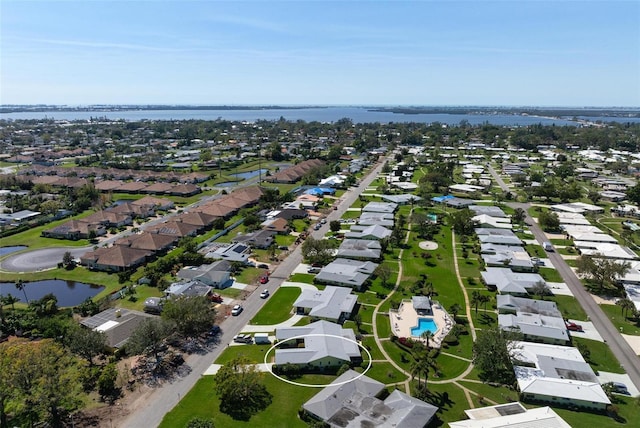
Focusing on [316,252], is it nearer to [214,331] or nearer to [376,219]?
[214,331]

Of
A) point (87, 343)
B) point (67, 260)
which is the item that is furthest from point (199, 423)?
point (67, 260)

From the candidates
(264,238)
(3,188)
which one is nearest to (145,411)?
(264,238)

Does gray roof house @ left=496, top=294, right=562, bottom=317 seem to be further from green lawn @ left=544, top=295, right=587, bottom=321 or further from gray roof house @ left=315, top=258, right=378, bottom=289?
gray roof house @ left=315, top=258, right=378, bottom=289

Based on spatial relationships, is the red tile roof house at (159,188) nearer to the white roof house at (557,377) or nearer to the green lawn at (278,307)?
the green lawn at (278,307)

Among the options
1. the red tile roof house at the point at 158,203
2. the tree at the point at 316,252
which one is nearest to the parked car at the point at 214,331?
the tree at the point at 316,252

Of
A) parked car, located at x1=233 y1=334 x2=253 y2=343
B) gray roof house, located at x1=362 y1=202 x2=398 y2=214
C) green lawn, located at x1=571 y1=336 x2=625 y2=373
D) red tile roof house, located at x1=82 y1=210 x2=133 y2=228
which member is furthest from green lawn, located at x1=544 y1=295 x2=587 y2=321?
red tile roof house, located at x1=82 y1=210 x2=133 y2=228
